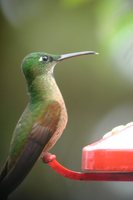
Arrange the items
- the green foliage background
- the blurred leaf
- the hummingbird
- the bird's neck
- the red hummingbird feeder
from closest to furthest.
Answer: the red hummingbird feeder < the hummingbird < the blurred leaf < the bird's neck < the green foliage background

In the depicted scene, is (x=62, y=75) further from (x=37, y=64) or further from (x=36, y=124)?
(x=36, y=124)

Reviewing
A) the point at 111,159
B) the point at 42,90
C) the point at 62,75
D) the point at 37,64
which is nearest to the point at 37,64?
the point at 37,64

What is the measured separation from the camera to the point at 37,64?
4.62m

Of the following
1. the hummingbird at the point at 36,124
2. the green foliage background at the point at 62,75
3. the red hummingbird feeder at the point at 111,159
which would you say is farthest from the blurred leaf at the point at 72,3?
the green foliage background at the point at 62,75

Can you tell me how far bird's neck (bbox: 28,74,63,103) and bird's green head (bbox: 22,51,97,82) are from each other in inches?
1.6

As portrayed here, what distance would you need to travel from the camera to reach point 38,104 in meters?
→ 4.54

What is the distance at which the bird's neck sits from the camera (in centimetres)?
453

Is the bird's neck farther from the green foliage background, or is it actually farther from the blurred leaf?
the green foliage background

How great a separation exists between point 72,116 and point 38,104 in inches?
208

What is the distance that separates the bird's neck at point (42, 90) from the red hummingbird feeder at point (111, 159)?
29.7 inches

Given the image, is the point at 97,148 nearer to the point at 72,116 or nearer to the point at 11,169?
the point at 11,169

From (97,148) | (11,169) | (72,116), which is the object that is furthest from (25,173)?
(72,116)

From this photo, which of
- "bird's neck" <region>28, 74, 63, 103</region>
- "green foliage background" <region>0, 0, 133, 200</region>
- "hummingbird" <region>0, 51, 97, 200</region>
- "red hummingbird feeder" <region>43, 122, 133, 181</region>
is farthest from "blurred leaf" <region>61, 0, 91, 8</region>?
"green foliage background" <region>0, 0, 133, 200</region>

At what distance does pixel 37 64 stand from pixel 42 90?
0.17m
